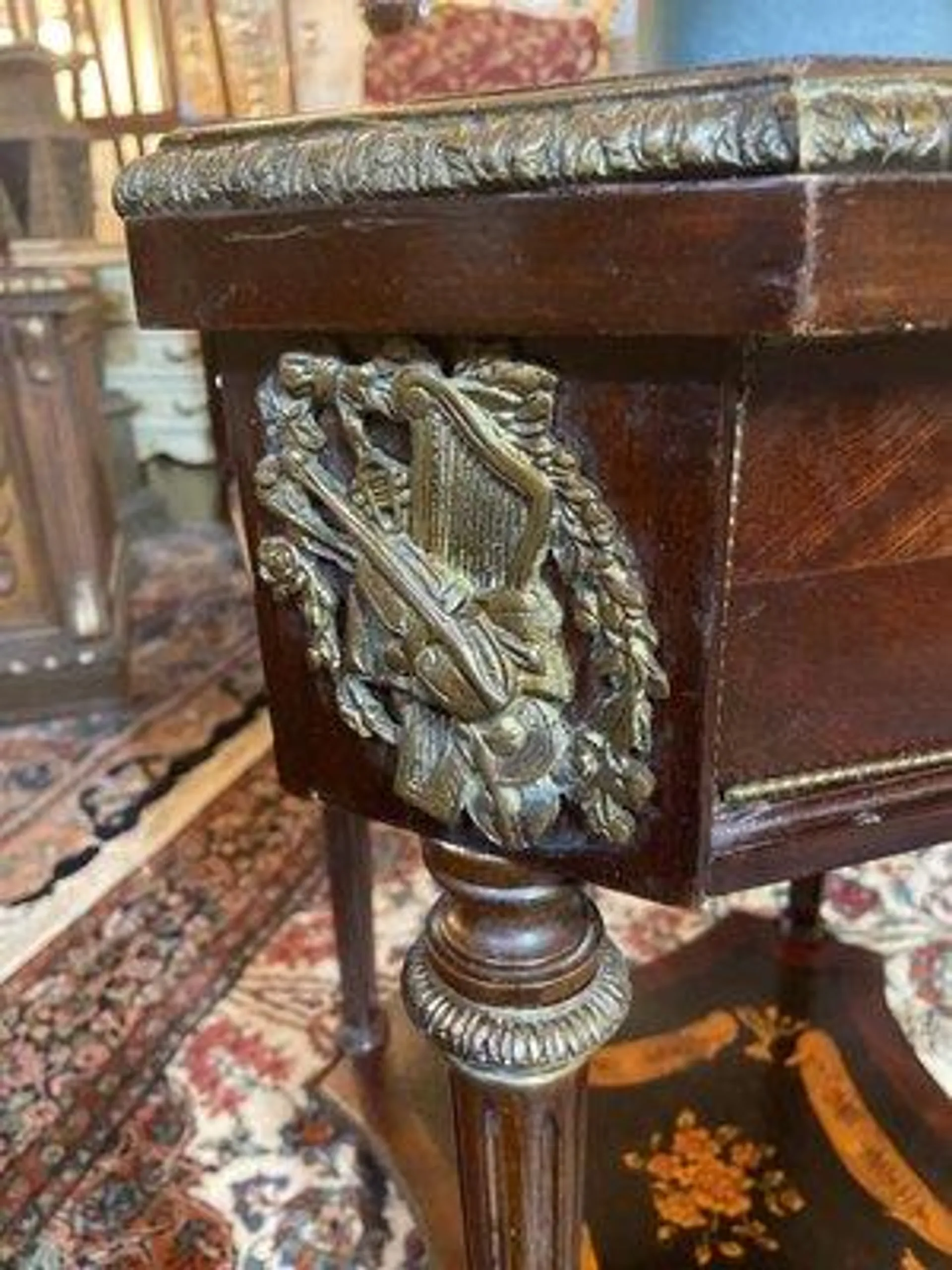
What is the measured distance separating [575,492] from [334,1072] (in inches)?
30.1

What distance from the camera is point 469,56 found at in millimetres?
765

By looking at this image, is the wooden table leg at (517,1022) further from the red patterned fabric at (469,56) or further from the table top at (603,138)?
the red patterned fabric at (469,56)

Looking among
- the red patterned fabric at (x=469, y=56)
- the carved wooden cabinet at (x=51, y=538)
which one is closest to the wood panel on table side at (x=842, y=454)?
the red patterned fabric at (x=469, y=56)

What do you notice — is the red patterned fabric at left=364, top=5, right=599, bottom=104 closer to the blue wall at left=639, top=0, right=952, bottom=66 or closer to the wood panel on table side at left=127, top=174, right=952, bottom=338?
the blue wall at left=639, top=0, right=952, bottom=66

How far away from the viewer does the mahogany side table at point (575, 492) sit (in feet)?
0.92

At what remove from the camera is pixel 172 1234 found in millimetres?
849

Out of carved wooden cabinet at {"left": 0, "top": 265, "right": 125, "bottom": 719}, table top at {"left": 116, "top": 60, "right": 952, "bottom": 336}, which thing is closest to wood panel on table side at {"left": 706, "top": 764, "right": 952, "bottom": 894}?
table top at {"left": 116, "top": 60, "right": 952, "bottom": 336}

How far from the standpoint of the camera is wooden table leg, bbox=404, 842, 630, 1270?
414mm

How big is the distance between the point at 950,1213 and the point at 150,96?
4.26ft

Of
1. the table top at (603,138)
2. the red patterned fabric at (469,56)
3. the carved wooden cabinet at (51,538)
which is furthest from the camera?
the carved wooden cabinet at (51,538)

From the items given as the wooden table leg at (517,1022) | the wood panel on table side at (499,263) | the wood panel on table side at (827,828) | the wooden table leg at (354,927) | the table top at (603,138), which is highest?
the table top at (603,138)

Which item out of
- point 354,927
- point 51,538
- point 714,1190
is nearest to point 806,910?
point 714,1190

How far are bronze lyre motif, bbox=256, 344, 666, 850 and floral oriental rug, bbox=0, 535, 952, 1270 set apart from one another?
526 millimetres

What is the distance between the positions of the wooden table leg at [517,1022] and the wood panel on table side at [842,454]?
146mm
